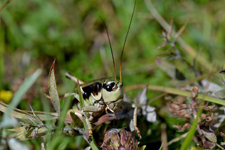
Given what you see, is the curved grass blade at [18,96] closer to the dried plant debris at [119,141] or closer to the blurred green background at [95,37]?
the dried plant debris at [119,141]

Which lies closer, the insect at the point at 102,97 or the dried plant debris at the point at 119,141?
the dried plant debris at the point at 119,141

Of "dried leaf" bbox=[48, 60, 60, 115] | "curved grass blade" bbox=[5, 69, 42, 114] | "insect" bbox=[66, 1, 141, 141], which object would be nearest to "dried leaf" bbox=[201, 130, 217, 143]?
"insect" bbox=[66, 1, 141, 141]

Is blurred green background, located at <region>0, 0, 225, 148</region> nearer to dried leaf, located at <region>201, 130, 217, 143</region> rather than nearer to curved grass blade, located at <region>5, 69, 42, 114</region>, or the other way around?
dried leaf, located at <region>201, 130, 217, 143</region>

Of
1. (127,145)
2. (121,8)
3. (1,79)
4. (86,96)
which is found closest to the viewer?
(127,145)

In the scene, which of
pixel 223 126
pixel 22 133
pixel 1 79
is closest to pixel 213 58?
pixel 223 126

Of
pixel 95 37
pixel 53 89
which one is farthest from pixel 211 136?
pixel 95 37

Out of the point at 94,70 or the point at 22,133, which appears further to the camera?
the point at 94,70

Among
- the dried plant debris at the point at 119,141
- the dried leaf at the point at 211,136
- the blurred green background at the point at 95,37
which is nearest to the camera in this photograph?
the dried plant debris at the point at 119,141

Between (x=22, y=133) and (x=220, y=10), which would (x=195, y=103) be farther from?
(x=220, y=10)

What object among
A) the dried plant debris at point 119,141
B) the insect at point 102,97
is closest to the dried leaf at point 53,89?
the insect at point 102,97
